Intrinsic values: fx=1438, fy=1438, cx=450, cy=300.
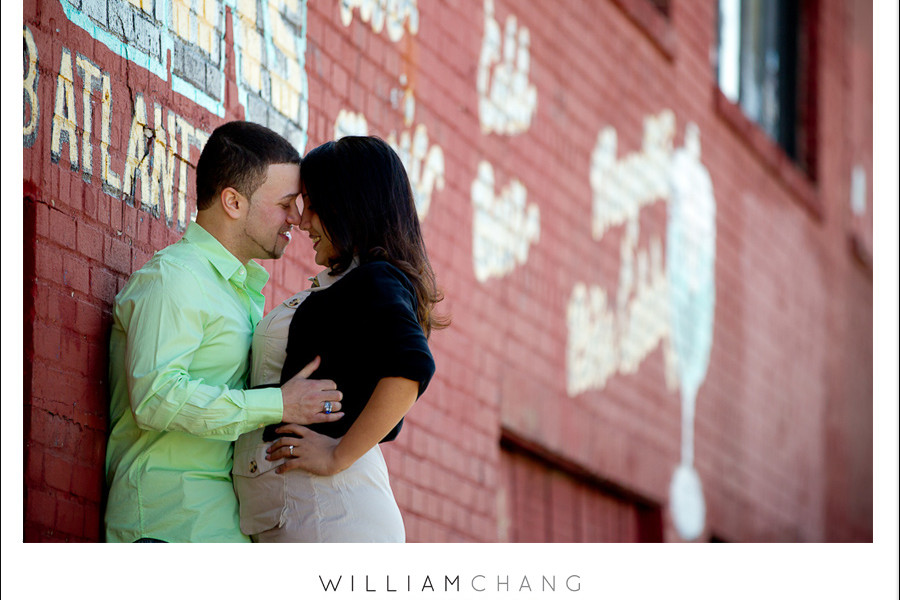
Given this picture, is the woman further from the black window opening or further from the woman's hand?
the black window opening

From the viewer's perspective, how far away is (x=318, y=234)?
3.66 m

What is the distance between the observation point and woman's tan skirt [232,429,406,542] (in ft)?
11.3

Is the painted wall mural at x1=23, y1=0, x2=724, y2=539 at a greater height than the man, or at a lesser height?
greater

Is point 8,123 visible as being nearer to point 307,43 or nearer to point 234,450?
point 234,450

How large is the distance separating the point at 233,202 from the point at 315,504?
85 cm

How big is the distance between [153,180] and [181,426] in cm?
103

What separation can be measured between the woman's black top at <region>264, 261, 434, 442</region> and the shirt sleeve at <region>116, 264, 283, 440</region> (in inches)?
5.3

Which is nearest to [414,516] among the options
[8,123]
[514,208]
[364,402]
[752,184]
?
[514,208]

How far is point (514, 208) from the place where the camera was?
692 cm

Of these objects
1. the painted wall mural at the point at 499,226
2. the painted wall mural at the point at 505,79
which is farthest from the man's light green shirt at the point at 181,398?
the painted wall mural at the point at 505,79

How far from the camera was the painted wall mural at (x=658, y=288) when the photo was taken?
7703 millimetres

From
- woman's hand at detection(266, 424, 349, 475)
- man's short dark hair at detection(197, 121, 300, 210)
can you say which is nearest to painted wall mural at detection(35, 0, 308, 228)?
man's short dark hair at detection(197, 121, 300, 210)

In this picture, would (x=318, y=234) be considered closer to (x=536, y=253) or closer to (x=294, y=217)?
(x=294, y=217)
